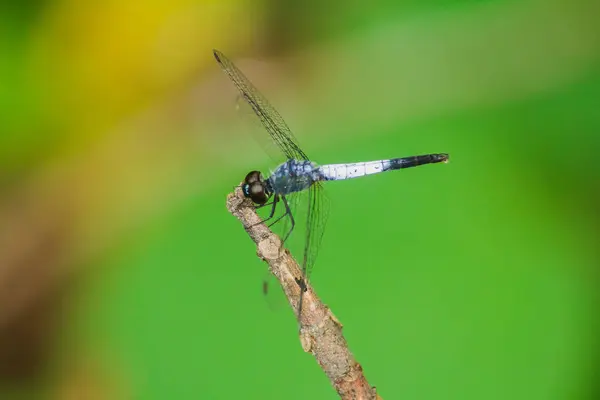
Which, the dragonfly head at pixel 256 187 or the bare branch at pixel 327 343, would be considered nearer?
the bare branch at pixel 327 343

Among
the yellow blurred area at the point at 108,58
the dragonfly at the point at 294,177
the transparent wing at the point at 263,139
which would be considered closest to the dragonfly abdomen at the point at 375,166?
the dragonfly at the point at 294,177

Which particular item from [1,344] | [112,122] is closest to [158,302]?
[1,344]

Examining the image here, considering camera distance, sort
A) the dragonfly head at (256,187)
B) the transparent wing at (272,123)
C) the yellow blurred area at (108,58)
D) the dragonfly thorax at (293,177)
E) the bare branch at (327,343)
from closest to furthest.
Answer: the bare branch at (327,343) → the dragonfly head at (256,187) → the dragonfly thorax at (293,177) → the transparent wing at (272,123) → the yellow blurred area at (108,58)

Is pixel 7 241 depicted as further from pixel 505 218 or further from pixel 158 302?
pixel 505 218

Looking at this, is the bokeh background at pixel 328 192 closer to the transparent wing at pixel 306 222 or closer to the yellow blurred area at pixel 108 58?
the yellow blurred area at pixel 108 58

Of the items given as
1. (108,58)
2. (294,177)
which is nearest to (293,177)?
(294,177)

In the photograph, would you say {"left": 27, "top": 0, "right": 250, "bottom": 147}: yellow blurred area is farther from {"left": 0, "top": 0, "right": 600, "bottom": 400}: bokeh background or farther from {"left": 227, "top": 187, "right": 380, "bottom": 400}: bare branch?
{"left": 227, "top": 187, "right": 380, "bottom": 400}: bare branch
